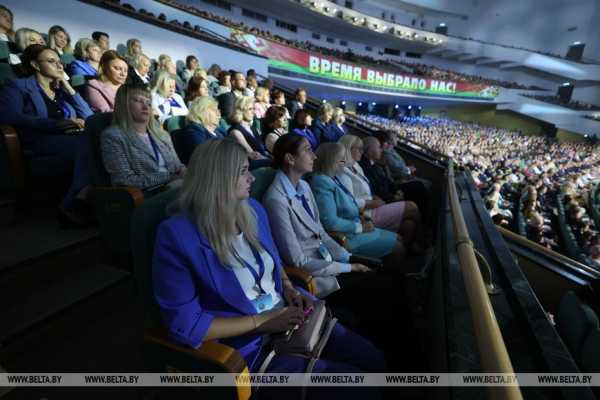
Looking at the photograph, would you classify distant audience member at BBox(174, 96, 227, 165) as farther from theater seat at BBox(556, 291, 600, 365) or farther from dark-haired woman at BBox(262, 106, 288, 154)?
theater seat at BBox(556, 291, 600, 365)

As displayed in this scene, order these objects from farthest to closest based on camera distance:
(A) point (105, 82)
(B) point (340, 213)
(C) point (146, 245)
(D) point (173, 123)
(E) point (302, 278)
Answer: (D) point (173, 123)
(A) point (105, 82)
(B) point (340, 213)
(E) point (302, 278)
(C) point (146, 245)

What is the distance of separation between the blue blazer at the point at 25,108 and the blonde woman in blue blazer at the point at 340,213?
5.81 ft

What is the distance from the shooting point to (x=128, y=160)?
1.64 metres

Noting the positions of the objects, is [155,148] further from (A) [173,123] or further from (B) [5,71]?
(B) [5,71]

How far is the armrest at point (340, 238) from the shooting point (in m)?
1.83

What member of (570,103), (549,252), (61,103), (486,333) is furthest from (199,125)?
(570,103)

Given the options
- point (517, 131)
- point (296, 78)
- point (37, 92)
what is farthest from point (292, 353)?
point (517, 131)

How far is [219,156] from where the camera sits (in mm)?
978

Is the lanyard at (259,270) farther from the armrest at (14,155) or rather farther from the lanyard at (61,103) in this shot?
the lanyard at (61,103)

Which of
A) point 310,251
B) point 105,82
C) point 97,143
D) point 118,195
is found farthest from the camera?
point 105,82

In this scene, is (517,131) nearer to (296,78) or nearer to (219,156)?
(296,78)

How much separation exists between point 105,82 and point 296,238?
213 centimetres

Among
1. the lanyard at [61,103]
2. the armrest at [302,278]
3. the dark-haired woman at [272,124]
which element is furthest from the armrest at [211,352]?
the dark-haired woman at [272,124]

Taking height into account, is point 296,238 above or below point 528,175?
above
